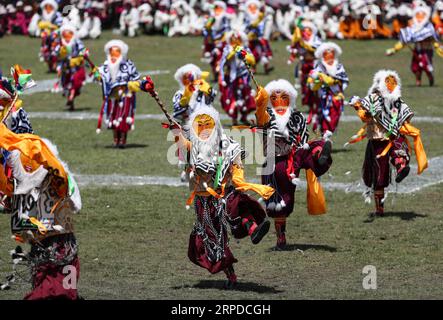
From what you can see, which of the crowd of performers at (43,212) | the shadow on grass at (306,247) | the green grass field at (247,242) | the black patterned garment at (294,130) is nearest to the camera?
the crowd of performers at (43,212)

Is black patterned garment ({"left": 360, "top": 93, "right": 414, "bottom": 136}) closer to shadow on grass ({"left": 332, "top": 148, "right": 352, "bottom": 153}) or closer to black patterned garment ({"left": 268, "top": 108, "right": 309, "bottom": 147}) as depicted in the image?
black patterned garment ({"left": 268, "top": 108, "right": 309, "bottom": 147})

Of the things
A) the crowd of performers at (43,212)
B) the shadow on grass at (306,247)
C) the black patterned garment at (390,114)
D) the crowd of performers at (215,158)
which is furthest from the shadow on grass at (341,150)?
the crowd of performers at (43,212)

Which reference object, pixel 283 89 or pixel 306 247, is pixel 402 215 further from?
pixel 283 89

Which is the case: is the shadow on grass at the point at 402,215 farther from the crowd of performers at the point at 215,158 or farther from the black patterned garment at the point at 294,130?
the black patterned garment at the point at 294,130

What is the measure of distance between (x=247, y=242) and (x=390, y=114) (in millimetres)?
2614

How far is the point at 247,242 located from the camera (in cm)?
1460

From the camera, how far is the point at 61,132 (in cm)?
2412

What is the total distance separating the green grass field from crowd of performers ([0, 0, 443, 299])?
49 centimetres

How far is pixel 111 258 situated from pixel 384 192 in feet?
13.8

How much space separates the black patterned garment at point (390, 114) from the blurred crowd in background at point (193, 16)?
23074 mm

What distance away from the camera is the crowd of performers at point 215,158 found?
33.7 ft

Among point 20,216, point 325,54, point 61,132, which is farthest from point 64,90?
point 20,216

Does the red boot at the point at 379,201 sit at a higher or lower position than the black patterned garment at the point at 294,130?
lower

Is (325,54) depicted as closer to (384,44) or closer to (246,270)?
(246,270)
